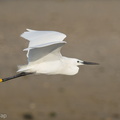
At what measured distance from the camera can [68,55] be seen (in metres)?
16.3

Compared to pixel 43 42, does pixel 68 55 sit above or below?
below

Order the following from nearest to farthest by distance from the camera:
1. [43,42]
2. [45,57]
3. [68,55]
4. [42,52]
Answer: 1. [43,42]
2. [42,52]
3. [45,57]
4. [68,55]

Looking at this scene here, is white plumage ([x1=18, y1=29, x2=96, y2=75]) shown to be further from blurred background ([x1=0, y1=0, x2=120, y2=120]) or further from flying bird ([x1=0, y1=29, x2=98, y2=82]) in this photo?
blurred background ([x1=0, y1=0, x2=120, y2=120])

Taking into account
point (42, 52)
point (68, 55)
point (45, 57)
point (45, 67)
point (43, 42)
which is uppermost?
point (43, 42)

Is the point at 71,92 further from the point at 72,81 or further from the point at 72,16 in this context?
the point at 72,16

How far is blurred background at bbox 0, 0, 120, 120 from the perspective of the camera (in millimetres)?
13656

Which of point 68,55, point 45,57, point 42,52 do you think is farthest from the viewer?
point 68,55

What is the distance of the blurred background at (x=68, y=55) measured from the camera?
13656mm

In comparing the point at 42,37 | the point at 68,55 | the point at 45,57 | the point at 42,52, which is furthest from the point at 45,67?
the point at 68,55

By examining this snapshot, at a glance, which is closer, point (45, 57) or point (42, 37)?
point (42, 37)

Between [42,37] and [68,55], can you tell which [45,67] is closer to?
[42,37]

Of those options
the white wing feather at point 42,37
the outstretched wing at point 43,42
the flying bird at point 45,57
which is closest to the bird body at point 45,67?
the flying bird at point 45,57

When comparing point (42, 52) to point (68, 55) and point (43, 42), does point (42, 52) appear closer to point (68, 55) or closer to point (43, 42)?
point (43, 42)

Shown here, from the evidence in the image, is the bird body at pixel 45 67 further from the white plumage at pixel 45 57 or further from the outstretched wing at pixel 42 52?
the outstretched wing at pixel 42 52
